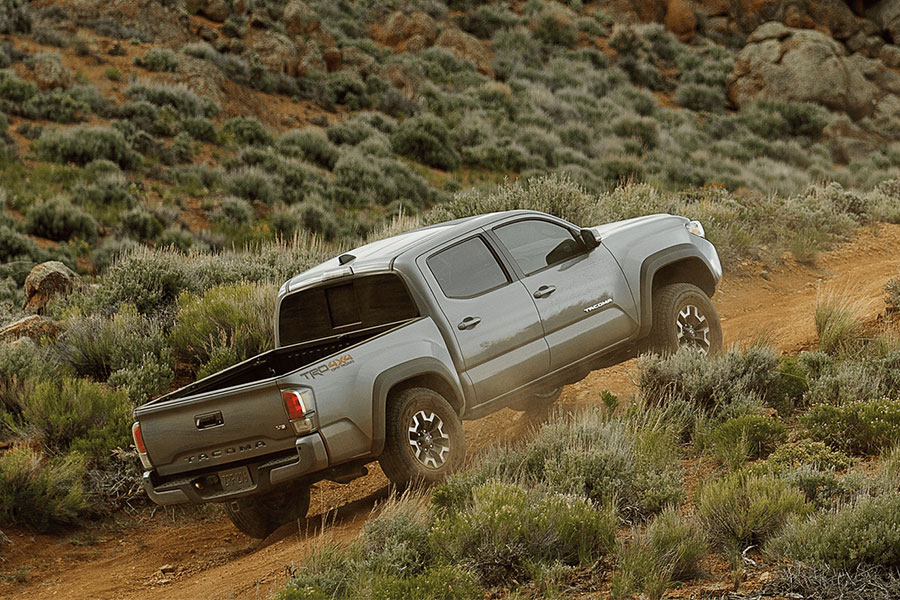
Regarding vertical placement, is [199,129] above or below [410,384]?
above

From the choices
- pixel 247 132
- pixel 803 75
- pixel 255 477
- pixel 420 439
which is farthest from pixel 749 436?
pixel 803 75

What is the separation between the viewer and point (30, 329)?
10344mm

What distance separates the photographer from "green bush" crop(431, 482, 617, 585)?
5.13 metres

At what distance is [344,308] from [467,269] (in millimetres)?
1061

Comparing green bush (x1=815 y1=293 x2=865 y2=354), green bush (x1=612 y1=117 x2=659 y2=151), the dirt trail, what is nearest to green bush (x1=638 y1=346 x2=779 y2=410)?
the dirt trail

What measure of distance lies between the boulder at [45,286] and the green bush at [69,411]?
322cm

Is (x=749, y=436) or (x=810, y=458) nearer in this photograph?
(x=810, y=458)

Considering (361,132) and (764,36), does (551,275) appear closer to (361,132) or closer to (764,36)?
(361,132)

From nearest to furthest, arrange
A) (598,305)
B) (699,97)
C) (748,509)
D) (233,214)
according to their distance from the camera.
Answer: (748,509) → (598,305) → (233,214) → (699,97)

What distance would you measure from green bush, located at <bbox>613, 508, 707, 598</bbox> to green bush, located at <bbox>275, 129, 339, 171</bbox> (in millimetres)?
18928

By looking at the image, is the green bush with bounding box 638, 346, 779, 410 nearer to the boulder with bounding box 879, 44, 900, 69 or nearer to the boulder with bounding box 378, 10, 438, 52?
the boulder with bounding box 378, 10, 438, 52

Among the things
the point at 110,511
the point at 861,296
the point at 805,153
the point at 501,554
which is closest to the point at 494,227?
the point at 501,554

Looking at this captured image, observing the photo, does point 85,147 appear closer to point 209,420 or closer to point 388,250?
point 388,250

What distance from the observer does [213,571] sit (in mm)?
6488
